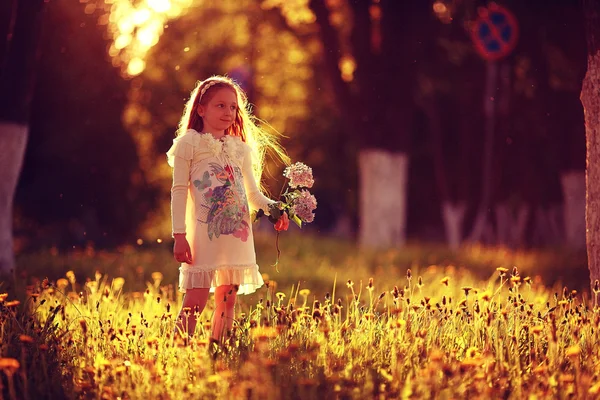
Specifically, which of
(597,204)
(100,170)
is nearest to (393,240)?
(100,170)

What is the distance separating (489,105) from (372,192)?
19.3 feet

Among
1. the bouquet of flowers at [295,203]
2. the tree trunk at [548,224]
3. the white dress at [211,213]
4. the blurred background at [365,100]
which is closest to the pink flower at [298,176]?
the bouquet of flowers at [295,203]

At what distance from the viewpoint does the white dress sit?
502cm

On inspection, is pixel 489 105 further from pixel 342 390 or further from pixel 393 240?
pixel 342 390

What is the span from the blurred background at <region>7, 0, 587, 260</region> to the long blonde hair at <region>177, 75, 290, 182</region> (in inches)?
215

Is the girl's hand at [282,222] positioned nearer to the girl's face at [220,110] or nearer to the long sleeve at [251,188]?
the long sleeve at [251,188]

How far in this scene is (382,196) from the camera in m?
14.4

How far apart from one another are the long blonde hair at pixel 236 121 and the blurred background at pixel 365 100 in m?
5.46

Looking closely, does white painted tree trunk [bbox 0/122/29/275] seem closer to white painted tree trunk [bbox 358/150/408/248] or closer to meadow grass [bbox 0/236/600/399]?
meadow grass [bbox 0/236/600/399]

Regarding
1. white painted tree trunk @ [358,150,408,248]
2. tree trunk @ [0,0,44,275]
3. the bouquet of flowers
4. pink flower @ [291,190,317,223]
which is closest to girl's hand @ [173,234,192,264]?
the bouquet of flowers

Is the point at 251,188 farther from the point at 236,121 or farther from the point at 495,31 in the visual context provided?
the point at 495,31

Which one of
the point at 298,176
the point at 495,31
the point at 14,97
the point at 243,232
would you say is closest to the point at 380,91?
the point at 495,31

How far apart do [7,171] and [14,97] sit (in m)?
0.76

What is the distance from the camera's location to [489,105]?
750 inches
